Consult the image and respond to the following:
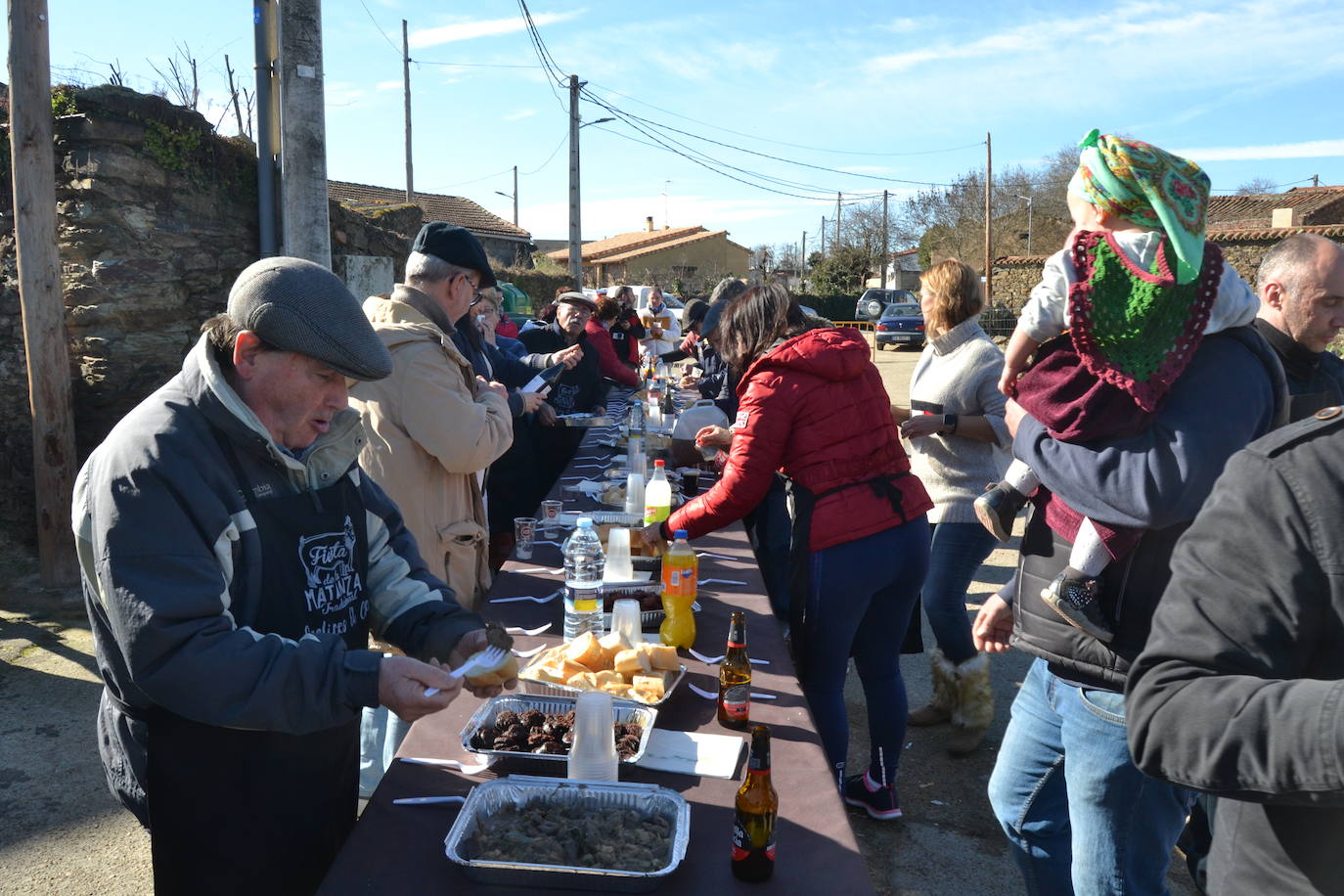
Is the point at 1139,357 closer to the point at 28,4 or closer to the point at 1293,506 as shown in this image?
the point at 1293,506

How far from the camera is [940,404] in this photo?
385 centimetres

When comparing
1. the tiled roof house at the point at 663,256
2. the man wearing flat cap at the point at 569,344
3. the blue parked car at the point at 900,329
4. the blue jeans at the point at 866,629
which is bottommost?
the blue jeans at the point at 866,629

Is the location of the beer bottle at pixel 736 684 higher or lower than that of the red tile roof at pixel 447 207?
lower

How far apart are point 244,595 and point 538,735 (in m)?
0.66

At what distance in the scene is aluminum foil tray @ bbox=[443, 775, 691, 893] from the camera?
4.91 ft

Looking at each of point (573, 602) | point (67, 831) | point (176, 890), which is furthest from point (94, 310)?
point (176, 890)

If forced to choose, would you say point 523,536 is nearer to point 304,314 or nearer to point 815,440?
point 815,440

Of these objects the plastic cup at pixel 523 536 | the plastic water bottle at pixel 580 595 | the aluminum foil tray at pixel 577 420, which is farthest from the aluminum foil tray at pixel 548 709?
the aluminum foil tray at pixel 577 420

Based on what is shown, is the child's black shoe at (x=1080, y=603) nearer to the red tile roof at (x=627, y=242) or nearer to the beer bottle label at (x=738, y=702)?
the beer bottle label at (x=738, y=702)

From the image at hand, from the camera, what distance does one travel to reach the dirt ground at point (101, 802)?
120 inches

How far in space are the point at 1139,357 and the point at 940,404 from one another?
208 cm

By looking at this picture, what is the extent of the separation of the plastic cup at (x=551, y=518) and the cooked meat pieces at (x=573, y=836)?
2.04 meters

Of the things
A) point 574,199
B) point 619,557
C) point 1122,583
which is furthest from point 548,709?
point 574,199

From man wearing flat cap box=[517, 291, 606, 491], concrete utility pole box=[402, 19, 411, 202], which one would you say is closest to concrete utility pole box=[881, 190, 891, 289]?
concrete utility pole box=[402, 19, 411, 202]
